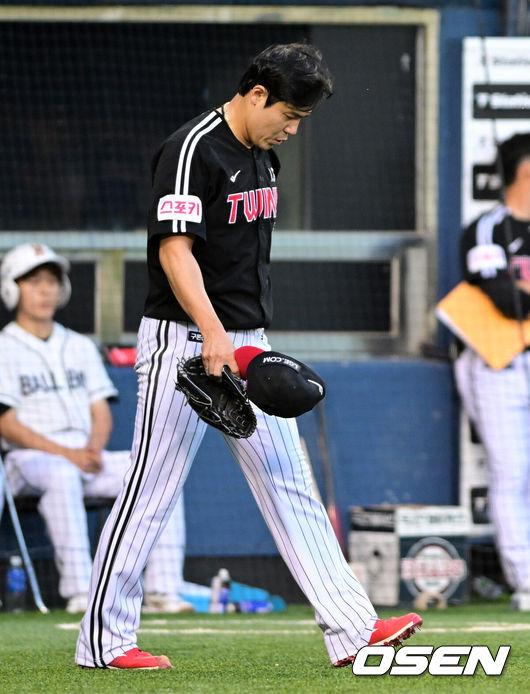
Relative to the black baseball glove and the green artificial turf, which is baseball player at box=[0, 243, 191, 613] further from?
the black baseball glove

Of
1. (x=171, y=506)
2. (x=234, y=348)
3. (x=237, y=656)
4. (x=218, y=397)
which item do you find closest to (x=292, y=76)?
(x=234, y=348)

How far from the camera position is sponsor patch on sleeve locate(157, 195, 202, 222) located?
13.6 feet

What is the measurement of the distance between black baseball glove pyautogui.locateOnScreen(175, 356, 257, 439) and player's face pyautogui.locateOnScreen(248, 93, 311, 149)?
2.28 feet

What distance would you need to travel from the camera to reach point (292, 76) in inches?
164

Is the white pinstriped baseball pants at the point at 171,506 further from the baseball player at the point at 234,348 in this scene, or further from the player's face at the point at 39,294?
the player's face at the point at 39,294

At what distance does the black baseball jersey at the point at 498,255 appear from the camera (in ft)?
26.9

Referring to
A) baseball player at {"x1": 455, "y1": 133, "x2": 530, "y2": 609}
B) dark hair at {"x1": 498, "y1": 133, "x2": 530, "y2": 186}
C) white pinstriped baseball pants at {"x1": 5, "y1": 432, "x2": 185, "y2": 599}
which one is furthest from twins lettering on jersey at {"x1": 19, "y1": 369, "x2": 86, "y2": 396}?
dark hair at {"x1": 498, "y1": 133, "x2": 530, "y2": 186}

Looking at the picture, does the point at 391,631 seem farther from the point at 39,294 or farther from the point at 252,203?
the point at 39,294

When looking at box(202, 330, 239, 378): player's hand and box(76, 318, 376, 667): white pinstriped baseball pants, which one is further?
box(76, 318, 376, 667): white pinstriped baseball pants

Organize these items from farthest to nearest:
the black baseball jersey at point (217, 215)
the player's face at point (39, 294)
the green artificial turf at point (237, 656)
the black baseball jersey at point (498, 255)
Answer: the black baseball jersey at point (498, 255), the player's face at point (39, 294), the black baseball jersey at point (217, 215), the green artificial turf at point (237, 656)

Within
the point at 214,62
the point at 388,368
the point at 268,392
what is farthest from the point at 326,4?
the point at 268,392

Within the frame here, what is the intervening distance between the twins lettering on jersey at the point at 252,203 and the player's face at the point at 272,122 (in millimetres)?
154

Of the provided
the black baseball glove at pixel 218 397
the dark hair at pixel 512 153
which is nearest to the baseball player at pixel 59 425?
the dark hair at pixel 512 153

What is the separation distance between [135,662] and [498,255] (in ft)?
14.6
